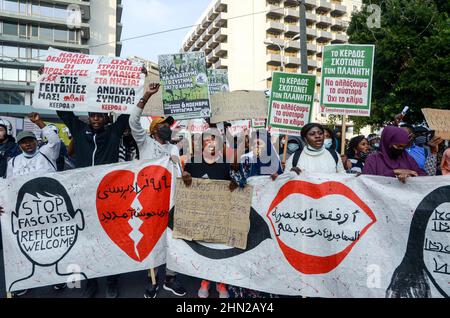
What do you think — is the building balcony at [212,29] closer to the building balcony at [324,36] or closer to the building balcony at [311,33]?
the building balcony at [311,33]

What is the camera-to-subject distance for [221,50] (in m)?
54.0

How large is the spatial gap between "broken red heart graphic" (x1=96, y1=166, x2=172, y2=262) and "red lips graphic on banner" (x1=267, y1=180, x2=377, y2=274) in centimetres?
110

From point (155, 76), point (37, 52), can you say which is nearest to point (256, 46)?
point (37, 52)

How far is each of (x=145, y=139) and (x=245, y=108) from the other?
7.98 ft

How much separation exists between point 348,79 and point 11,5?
169 feet

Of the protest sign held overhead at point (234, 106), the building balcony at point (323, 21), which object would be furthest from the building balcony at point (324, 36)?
the protest sign held overhead at point (234, 106)

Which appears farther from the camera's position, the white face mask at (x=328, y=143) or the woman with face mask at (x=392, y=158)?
the white face mask at (x=328, y=143)

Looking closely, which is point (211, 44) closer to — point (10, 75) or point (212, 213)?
point (10, 75)

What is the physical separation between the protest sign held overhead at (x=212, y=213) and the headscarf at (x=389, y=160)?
3.84 feet

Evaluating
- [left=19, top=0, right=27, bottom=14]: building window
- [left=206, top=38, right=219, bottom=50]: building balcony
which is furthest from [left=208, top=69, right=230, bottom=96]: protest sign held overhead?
[left=206, top=38, right=219, bottom=50]: building balcony

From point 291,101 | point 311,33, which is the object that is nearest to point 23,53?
point 311,33

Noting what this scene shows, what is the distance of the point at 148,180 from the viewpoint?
12.0 feet

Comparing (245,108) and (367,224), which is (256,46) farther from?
(367,224)

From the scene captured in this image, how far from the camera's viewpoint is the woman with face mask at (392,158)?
336 cm
